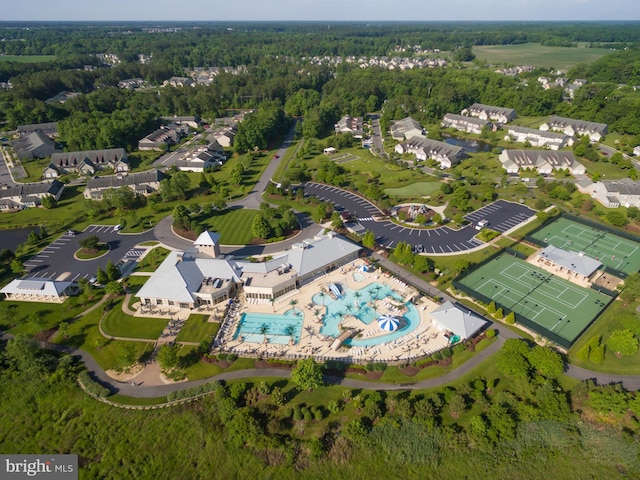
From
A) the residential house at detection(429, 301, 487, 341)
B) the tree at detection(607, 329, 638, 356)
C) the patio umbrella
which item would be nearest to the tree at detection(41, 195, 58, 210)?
the patio umbrella

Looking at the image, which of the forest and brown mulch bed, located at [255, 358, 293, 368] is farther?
brown mulch bed, located at [255, 358, 293, 368]

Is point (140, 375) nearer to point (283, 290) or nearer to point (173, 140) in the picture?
point (283, 290)

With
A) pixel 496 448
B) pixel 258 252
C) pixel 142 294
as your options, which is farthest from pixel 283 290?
pixel 496 448

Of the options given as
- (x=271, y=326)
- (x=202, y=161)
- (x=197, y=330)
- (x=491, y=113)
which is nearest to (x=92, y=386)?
(x=197, y=330)

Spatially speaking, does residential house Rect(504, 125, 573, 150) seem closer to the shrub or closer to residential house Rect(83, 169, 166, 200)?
residential house Rect(83, 169, 166, 200)

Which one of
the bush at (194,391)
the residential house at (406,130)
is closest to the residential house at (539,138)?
the residential house at (406,130)

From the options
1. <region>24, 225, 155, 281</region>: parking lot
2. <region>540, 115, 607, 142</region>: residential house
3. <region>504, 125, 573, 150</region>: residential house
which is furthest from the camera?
<region>540, 115, 607, 142</region>: residential house

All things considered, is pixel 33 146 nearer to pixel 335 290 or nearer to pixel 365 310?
pixel 335 290
